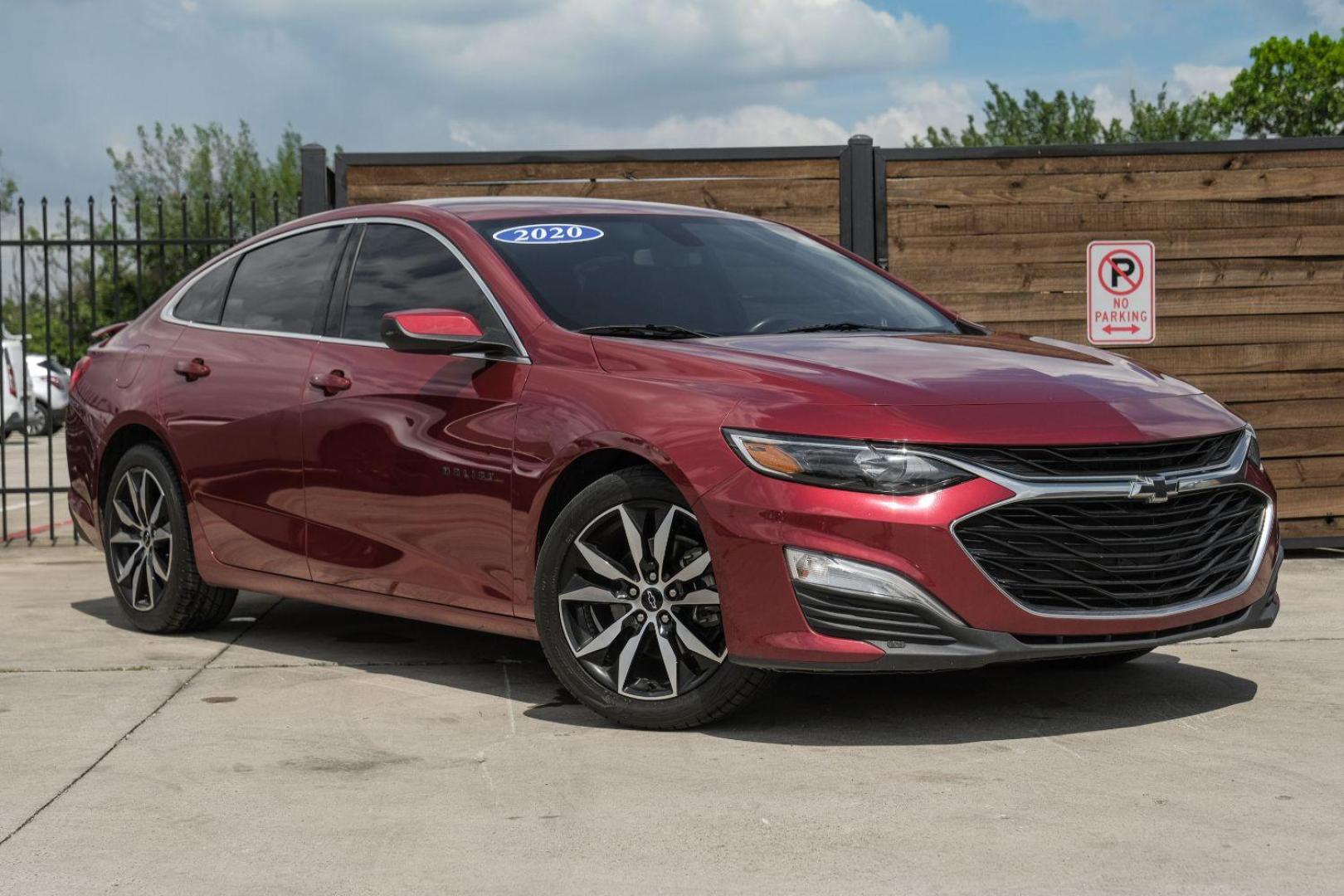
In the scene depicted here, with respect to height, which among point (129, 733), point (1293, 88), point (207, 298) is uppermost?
point (1293, 88)

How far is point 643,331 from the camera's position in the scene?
18.2 feet

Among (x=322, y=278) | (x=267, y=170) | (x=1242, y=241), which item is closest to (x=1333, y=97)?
(x=267, y=170)

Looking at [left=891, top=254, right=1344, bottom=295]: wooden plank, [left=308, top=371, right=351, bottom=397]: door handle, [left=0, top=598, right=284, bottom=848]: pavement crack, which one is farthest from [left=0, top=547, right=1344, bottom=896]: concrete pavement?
[left=891, top=254, right=1344, bottom=295]: wooden plank

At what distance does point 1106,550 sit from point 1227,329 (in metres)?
5.37

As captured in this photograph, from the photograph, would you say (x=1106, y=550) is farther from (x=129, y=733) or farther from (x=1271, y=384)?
(x=1271, y=384)

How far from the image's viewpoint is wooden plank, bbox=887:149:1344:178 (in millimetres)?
9789

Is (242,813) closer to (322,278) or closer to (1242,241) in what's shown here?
(322,278)

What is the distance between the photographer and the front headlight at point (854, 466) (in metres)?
4.66

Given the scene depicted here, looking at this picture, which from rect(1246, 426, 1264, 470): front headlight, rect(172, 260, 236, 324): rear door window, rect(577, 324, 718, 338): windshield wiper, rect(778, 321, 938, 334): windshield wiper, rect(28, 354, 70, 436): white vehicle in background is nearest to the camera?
rect(1246, 426, 1264, 470): front headlight

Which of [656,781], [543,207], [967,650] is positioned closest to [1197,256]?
[543,207]

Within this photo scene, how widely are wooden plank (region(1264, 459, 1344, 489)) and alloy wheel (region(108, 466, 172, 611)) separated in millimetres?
5940

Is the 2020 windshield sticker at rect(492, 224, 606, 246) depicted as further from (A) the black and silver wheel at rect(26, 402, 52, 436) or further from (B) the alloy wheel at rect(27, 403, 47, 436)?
(B) the alloy wheel at rect(27, 403, 47, 436)

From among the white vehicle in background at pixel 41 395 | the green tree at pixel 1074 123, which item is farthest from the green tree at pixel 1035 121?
the white vehicle in background at pixel 41 395

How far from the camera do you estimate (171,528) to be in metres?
7.07
